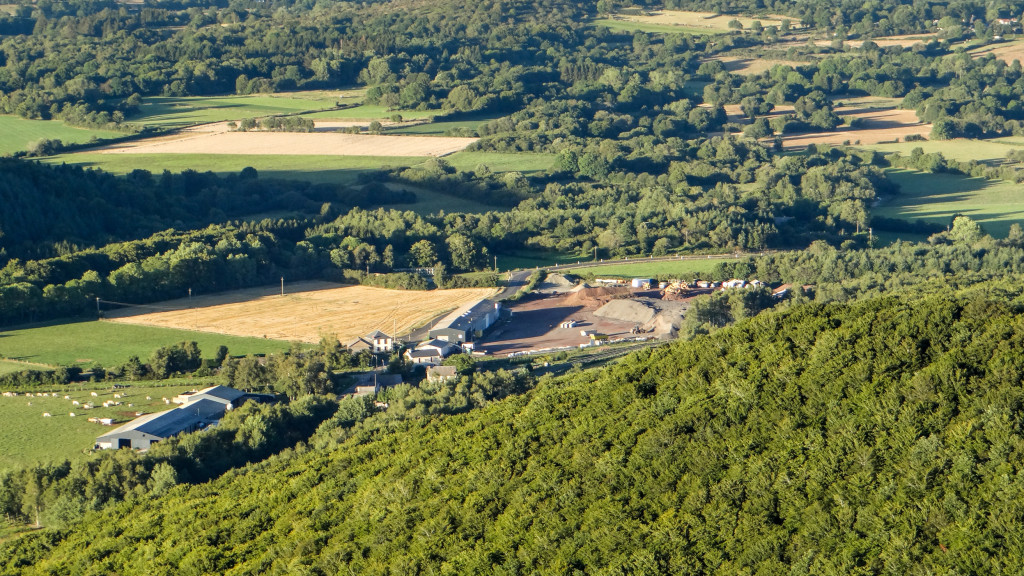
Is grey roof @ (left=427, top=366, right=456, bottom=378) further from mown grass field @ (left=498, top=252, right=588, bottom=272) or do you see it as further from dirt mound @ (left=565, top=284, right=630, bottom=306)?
mown grass field @ (left=498, top=252, right=588, bottom=272)

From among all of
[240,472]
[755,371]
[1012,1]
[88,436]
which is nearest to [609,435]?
[755,371]

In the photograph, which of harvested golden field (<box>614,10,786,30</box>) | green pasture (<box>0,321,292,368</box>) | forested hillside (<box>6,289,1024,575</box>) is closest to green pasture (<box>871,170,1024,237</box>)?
green pasture (<box>0,321,292,368</box>)

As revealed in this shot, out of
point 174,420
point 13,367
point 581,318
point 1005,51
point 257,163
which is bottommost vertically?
point 581,318

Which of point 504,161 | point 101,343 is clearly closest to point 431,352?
point 101,343

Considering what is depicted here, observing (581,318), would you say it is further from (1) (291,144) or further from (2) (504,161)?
(1) (291,144)

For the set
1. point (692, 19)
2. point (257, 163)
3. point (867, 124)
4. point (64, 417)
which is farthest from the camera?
point (692, 19)

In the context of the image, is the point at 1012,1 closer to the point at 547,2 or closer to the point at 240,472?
the point at 547,2
